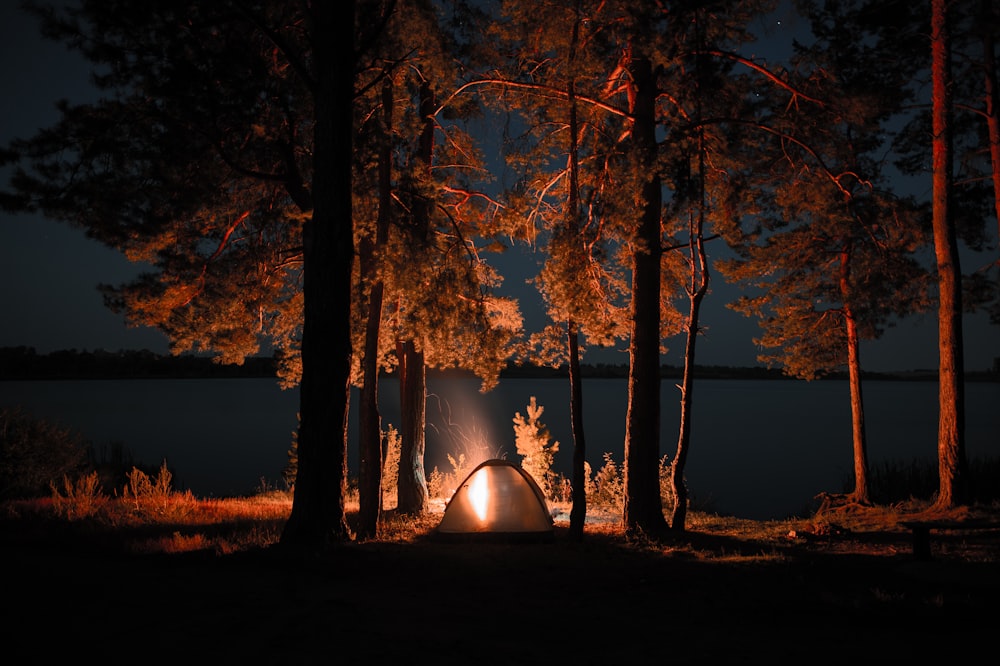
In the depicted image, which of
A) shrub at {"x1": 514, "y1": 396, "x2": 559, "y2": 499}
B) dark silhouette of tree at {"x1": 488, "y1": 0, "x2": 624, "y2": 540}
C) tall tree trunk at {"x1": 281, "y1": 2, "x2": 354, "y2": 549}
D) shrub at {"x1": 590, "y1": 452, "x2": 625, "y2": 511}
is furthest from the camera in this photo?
shrub at {"x1": 514, "y1": 396, "x2": 559, "y2": 499}

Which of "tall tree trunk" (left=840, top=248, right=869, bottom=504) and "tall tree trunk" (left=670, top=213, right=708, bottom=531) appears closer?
"tall tree trunk" (left=670, top=213, right=708, bottom=531)

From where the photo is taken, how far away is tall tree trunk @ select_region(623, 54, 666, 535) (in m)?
11.2

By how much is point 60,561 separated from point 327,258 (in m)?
4.32

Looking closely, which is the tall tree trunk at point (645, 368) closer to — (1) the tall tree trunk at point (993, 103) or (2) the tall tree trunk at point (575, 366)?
(2) the tall tree trunk at point (575, 366)

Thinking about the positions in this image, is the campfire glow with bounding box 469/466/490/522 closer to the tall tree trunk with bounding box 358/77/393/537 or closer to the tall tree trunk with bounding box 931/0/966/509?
the tall tree trunk with bounding box 358/77/393/537

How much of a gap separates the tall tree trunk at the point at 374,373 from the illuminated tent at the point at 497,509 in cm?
137

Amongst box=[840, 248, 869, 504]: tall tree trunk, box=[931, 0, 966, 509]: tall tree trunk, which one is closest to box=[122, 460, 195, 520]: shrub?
box=[931, 0, 966, 509]: tall tree trunk

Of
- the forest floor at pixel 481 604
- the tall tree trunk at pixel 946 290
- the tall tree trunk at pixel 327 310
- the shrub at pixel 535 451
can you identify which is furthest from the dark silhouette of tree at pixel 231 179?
the tall tree trunk at pixel 946 290

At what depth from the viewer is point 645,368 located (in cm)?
1123

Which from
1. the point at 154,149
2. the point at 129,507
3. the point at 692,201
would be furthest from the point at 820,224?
the point at 129,507

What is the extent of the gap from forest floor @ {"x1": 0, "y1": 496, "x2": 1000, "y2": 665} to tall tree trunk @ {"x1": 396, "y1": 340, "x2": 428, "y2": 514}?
6.15 metres

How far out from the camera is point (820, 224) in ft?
48.4

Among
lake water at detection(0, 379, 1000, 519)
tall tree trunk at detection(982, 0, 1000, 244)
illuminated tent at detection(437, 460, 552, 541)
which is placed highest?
tall tree trunk at detection(982, 0, 1000, 244)

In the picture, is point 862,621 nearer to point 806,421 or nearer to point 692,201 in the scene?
point 692,201
